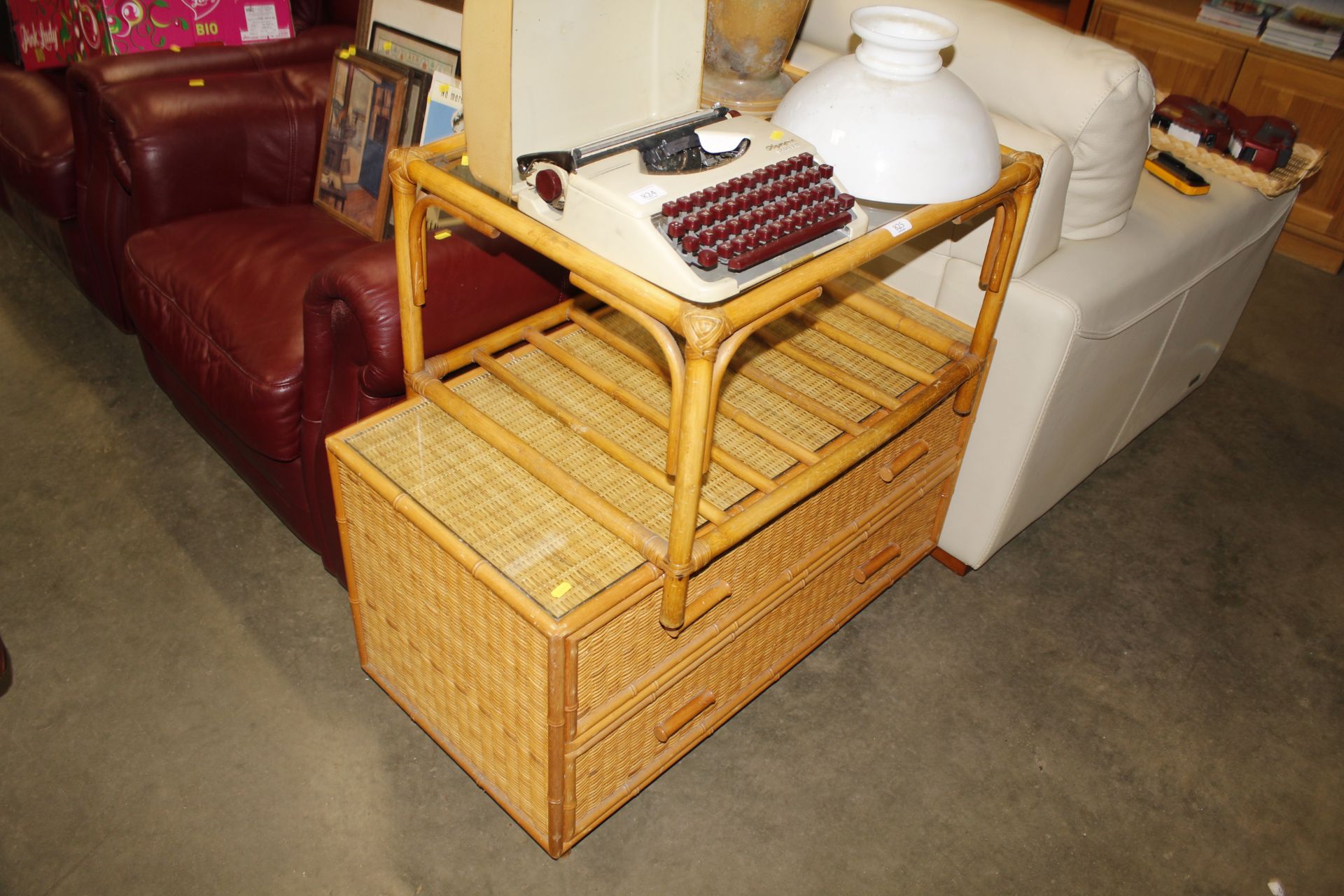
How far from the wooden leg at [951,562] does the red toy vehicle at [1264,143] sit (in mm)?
952

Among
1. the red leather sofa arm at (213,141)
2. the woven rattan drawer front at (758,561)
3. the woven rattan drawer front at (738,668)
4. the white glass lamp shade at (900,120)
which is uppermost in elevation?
the white glass lamp shade at (900,120)

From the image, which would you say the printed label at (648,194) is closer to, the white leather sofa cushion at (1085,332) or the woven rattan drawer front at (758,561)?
the woven rattan drawer front at (758,561)

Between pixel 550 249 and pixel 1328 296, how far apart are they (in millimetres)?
2629

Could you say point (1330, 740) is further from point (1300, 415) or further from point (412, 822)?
point (412, 822)

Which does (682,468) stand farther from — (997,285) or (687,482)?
(997,285)

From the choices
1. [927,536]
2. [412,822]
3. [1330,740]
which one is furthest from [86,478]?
[1330,740]

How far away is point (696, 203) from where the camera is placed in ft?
3.60

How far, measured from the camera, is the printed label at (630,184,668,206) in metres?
1.07

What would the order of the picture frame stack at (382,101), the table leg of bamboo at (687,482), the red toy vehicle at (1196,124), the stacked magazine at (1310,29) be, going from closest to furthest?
the table leg of bamboo at (687,482) < the picture frame stack at (382,101) < the red toy vehicle at (1196,124) < the stacked magazine at (1310,29)

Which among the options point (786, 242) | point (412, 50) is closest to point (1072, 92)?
point (786, 242)

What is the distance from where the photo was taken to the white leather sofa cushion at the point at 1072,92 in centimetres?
154

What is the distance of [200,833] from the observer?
144 cm

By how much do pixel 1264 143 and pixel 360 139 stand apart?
5.81 feet

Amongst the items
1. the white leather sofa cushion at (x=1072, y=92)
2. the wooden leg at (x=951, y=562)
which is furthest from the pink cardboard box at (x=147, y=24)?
the wooden leg at (x=951, y=562)
